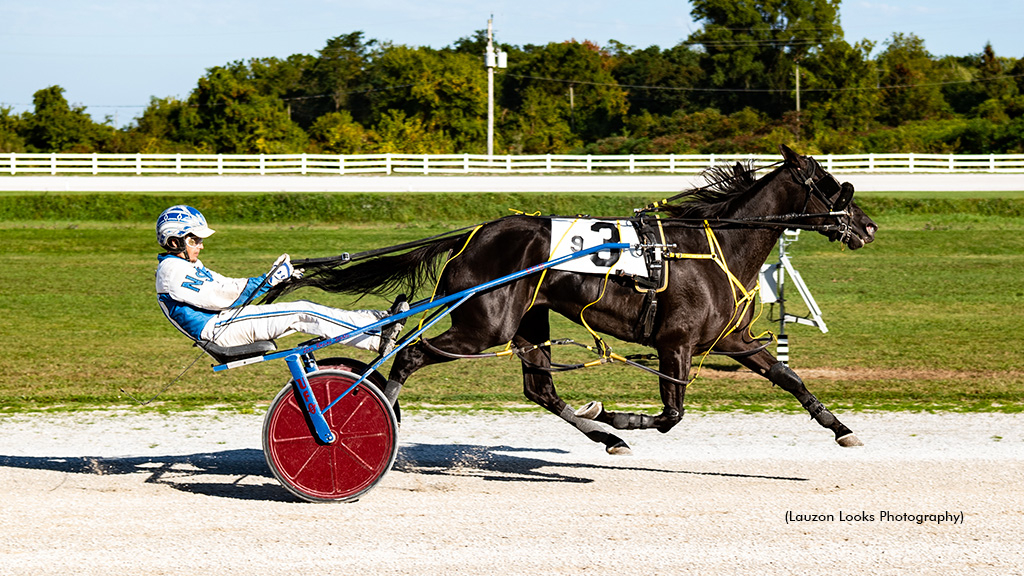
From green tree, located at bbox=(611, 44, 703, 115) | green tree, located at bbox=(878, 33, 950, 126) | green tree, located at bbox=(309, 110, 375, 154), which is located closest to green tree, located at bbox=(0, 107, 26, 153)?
green tree, located at bbox=(309, 110, 375, 154)

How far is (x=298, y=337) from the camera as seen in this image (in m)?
12.9

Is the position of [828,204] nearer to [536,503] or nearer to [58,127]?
[536,503]

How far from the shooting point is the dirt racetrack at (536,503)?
4.59m

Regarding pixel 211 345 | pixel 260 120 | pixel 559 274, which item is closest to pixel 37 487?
pixel 211 345

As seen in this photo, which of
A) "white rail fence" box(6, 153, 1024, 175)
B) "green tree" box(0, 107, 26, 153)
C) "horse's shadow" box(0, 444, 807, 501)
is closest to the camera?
"horse's shadow" box(0, 444, 807, 501)

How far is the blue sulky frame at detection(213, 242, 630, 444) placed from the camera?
5.46 metres

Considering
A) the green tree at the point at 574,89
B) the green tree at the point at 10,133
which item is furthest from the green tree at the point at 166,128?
the green tree at the point at 574,89

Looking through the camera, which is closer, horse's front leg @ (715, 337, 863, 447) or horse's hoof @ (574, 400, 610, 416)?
horse's hoof @ (574, 400, 610, 416)

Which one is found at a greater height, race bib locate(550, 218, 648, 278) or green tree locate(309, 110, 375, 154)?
green tree locate(309, 110, 375, 154)

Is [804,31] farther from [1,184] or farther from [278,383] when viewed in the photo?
[278,383]

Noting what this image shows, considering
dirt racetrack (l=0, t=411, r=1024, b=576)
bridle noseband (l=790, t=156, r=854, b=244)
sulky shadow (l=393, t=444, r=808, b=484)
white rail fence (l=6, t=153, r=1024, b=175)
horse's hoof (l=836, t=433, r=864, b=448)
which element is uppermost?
white rail fence (l=6, t=153, r=1024, b=175)

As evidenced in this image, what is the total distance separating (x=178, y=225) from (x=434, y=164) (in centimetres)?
3042

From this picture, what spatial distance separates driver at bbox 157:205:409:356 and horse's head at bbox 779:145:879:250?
272cm

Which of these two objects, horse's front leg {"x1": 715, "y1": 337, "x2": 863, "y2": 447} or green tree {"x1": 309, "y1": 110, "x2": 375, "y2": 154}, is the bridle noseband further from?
green tree {"x1": 309, "y1": 110, "x2": 375, "y2": 154}
